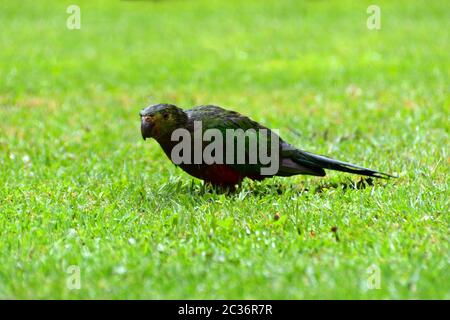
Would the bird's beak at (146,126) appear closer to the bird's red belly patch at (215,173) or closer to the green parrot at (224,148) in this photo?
the green parrot at (224,148)

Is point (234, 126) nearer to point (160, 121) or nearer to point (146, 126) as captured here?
point (160, 121)

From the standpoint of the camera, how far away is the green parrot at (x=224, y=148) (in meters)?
5.77

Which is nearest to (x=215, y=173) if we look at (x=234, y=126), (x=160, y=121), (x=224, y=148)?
(x=224, y=148)

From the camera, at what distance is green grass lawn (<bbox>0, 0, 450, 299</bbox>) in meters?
4.08

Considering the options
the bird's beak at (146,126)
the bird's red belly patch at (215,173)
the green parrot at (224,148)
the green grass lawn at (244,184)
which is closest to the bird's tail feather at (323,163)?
the green parrot at (224,148)

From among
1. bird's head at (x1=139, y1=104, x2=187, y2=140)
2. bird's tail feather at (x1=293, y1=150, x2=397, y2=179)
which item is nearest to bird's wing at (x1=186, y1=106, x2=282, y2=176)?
bird's head at (x1=139, y1=104, x2=187, y2=140)

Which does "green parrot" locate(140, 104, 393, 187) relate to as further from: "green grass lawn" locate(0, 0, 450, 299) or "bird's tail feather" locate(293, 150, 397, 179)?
"green grass lawn" locate(0, 0, 450, 299)

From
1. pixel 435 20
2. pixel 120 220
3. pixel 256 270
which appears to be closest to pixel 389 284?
pixel 256 270

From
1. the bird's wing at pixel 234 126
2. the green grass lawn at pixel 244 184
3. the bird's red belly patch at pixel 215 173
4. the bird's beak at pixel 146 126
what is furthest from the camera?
the bird's wing at pixel 234 126

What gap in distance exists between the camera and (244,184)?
641 cm

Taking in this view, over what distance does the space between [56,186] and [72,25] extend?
13.5 m

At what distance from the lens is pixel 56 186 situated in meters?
6.39

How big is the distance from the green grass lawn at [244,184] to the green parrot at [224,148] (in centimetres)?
18

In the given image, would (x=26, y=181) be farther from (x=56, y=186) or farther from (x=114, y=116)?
(x=114, y=116)
